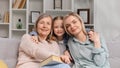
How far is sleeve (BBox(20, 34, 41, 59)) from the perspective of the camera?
5.80 ft

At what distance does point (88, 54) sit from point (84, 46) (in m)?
0.08

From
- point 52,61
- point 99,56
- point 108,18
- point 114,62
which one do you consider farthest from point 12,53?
point 108,18

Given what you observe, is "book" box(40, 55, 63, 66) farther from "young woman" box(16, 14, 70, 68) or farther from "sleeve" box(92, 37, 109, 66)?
"sleeve" box(92, 37, 109, 66)

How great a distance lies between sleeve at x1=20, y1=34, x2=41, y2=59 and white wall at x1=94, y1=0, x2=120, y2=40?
230 centimetres

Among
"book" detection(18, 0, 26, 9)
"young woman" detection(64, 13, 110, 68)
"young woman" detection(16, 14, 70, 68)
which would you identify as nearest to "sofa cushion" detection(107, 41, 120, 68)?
"young woman" detection(64, 13, 110, 68)

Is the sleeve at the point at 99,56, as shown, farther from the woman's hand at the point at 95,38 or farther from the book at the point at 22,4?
the book at the point at 22,4

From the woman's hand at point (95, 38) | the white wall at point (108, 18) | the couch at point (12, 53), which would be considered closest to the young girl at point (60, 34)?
the woman's hand at point (95, 38)

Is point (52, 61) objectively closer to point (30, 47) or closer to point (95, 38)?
point (30, 47)

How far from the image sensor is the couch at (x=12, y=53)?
1.85 metres

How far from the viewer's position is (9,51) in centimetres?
188

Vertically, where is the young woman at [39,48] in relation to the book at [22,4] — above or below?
below

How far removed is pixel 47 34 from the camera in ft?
6.44

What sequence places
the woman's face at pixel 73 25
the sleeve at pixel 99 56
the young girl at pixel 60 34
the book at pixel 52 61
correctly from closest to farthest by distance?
1. the book at pixel 52 61
2. the sleeve at pixel 99 56
3. the woman's face at pixel 73 25
4. the young girl at pixel 60 34

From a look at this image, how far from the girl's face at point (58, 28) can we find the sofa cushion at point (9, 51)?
14.4 inches
